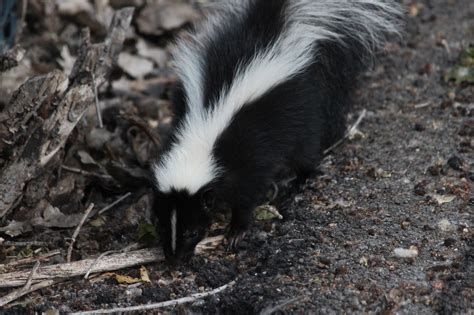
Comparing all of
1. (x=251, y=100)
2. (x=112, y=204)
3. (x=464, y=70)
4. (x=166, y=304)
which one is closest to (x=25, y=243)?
(x=112, y=204)

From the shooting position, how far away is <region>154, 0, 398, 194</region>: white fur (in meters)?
4.82

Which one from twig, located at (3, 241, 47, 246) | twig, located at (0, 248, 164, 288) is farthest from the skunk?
twig, located at (3, 241, 47, 246)

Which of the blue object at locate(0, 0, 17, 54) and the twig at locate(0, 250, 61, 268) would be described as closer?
the twig at locate(0, 250, 61, 268)

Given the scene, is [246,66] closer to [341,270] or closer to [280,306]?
[341,270]

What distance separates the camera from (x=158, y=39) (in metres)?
8.09

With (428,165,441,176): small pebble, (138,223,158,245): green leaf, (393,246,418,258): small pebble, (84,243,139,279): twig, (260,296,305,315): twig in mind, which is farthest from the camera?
(428,165,441,176): small pebble

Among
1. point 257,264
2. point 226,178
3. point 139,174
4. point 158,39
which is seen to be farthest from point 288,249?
point 158,39

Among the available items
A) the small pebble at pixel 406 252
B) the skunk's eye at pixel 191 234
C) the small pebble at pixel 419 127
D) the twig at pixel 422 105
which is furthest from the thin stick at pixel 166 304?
the twig at pixel 422 105

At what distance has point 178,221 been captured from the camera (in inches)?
191

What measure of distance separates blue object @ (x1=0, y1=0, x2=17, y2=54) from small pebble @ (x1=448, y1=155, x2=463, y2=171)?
12.5ft

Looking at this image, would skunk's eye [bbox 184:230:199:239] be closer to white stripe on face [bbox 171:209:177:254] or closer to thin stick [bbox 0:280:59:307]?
white stripe on face [bbox 171:209:177:254]

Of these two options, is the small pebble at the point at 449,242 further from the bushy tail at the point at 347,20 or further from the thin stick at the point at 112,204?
the thin stick at the point at 112,204

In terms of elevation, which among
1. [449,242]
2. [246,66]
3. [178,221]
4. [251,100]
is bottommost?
[178,221]

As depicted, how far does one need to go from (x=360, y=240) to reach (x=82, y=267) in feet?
5.52
